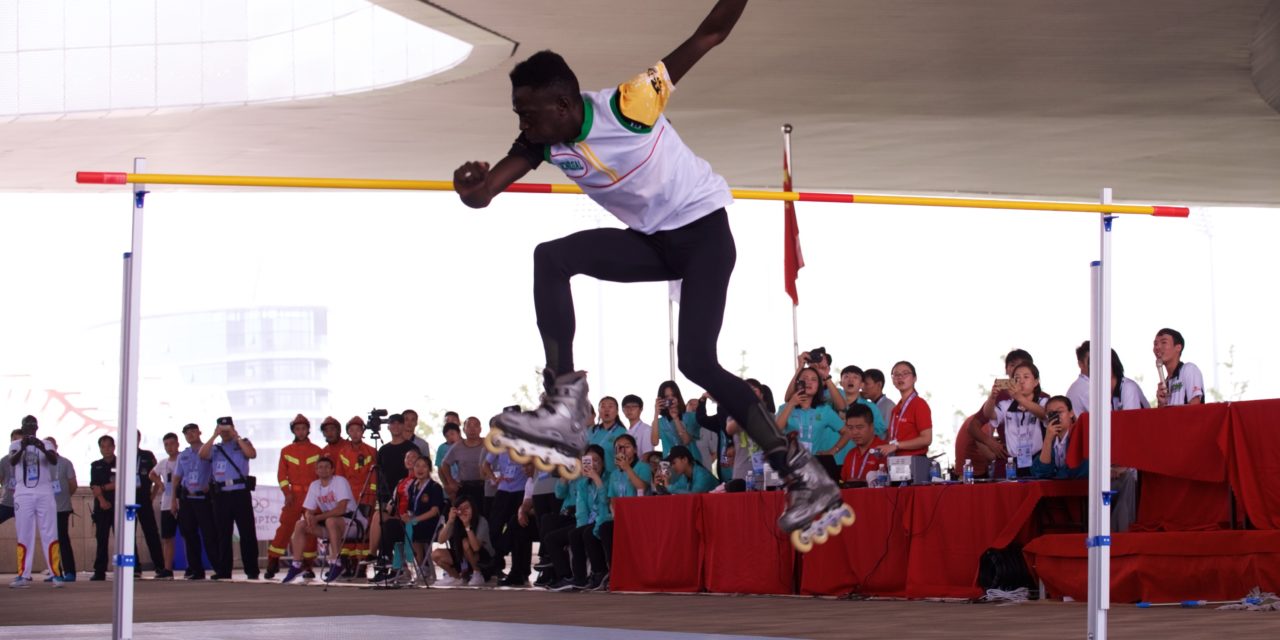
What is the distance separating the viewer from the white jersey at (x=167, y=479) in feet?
54.4

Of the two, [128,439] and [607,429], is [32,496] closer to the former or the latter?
[607,429]

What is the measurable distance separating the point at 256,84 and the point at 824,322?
20.4m

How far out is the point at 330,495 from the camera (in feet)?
48.5

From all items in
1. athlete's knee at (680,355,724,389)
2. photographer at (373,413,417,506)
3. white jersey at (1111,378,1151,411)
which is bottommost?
photographer at (373,413,417,506)

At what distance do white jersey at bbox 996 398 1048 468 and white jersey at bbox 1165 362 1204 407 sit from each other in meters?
0.74

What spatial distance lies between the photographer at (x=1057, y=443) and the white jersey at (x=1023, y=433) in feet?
0.26

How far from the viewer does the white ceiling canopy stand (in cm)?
1700

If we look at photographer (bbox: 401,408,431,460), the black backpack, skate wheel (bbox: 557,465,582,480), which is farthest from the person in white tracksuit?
skate wheel (bbox: 557,465,582,480)

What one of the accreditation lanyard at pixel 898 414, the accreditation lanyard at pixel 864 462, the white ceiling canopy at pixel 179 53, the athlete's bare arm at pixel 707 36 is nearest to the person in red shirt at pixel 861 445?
the accreditation lanyard at pixel 864 462

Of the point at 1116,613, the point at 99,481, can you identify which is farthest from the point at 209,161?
the point at 1116,613

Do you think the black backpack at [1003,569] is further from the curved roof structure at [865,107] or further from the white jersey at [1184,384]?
the curved roof structure at [865,107]

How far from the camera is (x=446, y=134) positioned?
18859 millimetres

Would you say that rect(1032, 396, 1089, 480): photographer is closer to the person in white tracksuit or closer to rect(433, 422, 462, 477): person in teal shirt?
rect(433, 422, 462, 477): person in teal shirt

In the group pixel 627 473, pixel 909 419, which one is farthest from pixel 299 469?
pixel 909 419
